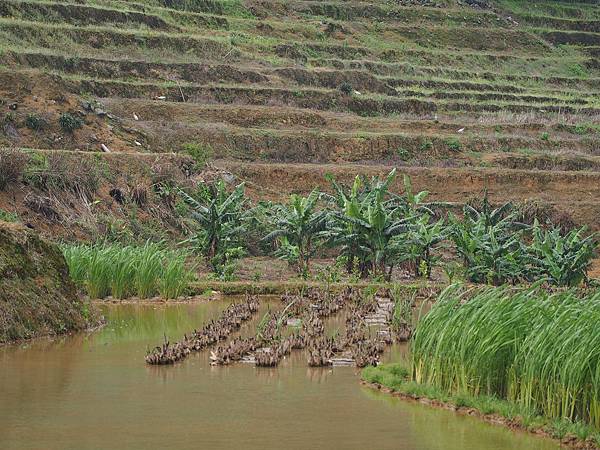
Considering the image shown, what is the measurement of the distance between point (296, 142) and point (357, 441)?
31181mm

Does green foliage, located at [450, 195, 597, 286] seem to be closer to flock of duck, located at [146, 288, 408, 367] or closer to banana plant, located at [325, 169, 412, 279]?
banana plant, located at [325, 169, 412, 279]

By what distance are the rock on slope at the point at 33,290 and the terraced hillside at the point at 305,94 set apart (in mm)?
9945

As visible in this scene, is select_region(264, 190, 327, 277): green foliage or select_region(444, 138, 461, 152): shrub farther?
select_region(444, 138, 461, 152): shrub

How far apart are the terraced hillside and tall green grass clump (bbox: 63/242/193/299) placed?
6411 millimetres

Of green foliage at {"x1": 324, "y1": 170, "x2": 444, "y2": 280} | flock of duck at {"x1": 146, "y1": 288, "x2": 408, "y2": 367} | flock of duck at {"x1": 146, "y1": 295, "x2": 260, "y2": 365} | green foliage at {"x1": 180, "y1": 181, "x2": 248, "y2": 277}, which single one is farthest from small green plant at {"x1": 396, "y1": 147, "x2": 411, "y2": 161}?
flock of duck at {"x1": 146, "y1": 295, "x2": 260, "y2": 365}

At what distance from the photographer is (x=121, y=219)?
29375mm

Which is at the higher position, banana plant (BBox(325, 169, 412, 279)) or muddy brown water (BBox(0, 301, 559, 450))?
banana plant (BBox(325, 169, 412, 279))

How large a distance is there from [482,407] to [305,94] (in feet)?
121

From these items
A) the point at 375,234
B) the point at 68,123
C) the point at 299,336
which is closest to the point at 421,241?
the point at 375,234

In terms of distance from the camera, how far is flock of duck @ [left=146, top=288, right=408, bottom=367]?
15.6 m

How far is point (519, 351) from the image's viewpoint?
12.3 m

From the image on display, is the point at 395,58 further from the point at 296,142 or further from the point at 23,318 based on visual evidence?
the point at 23,318

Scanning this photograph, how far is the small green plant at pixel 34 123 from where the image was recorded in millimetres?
35250

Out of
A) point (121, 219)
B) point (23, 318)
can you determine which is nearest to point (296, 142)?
point (121, 219)
